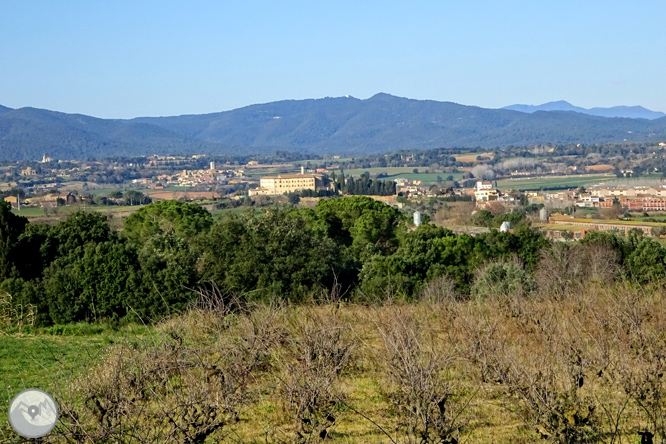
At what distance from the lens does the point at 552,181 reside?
102 metres

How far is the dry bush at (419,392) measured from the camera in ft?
20.6

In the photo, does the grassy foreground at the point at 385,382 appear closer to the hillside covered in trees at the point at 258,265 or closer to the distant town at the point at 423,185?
the hillside covered in trees at the point at 258,265

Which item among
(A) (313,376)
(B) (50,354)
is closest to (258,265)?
(B) (50,354)

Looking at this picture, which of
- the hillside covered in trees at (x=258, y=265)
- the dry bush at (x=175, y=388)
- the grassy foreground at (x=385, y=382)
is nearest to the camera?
the dry bush at (x=175, y=388)

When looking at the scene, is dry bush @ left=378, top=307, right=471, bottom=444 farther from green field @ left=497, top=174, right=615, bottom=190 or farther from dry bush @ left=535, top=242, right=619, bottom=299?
green field @ left=497, top=174, right=615, bottom=190

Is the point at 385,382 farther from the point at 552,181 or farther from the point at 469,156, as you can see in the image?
the point at 469,156

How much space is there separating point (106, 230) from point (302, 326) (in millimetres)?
12560

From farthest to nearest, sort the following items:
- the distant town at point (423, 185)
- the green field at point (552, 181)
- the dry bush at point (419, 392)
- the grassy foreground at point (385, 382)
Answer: the green field at point (552, 181) → the distant town at point (423, 185) → the grassy foreground at point (385, 382) → the dry bush at point (419, 392)

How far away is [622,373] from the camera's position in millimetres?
7660

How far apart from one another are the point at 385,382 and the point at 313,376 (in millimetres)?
1935

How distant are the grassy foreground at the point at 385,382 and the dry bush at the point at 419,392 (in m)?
0.02

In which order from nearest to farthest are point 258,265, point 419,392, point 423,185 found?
point 419,392, point 258,265, point 423,185

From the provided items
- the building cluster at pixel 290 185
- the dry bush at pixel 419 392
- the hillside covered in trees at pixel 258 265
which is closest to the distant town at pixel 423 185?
the building cluster at pixel 290 185

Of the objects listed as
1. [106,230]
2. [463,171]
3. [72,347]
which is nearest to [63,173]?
[463,171]
